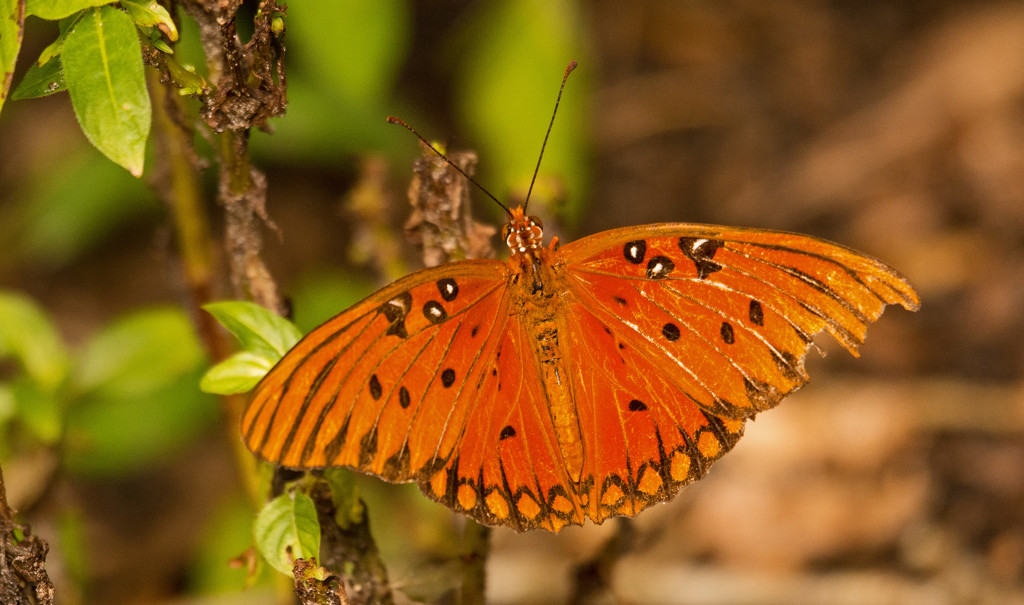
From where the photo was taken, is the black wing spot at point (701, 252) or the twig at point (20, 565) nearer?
the twig at point (20, 565)

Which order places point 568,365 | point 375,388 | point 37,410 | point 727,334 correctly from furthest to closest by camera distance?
point 37,410 < point 568,365 < point 727,334 < point 375,388

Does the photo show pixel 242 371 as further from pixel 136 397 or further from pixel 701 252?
pixel 136 397

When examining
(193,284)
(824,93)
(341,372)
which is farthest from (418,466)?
(824,93)

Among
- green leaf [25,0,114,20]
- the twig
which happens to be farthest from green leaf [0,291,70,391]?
green leaf [25,0,114,20]

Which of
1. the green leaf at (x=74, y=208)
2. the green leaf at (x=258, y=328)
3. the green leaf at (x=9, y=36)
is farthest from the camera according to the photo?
the green leaf at (x=74, y=208)

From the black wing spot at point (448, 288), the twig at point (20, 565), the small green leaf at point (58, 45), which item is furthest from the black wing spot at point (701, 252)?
the twig at point (20, 565)

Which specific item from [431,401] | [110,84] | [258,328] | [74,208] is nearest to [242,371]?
[258,328]

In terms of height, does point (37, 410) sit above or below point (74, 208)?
below

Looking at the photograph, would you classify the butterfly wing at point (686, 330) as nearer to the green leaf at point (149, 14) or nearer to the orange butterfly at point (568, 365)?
the orange butterfly at point (568, 365)
